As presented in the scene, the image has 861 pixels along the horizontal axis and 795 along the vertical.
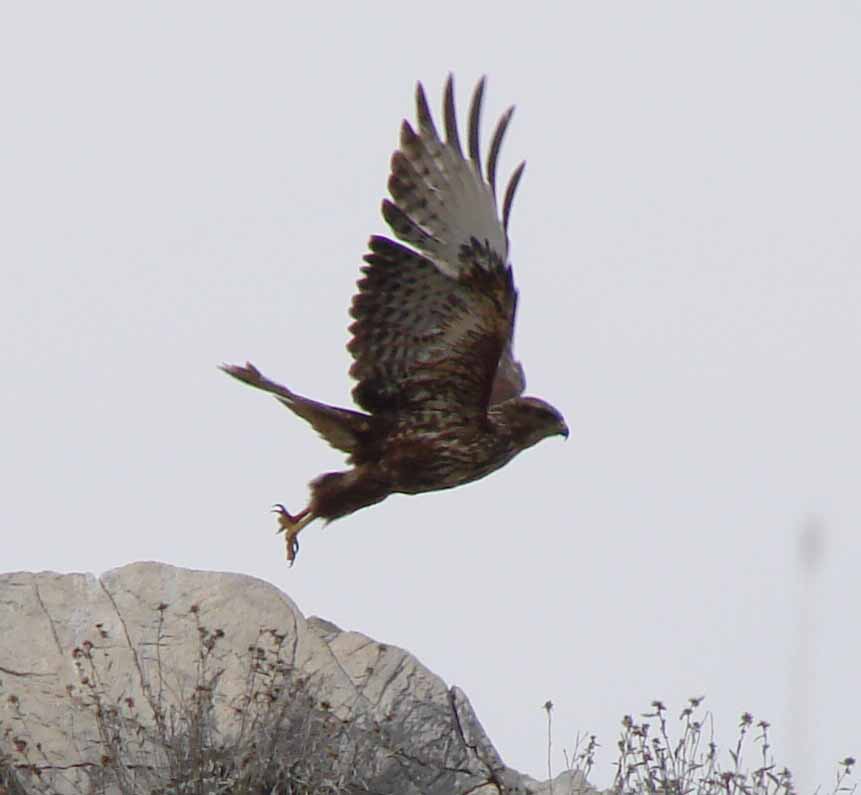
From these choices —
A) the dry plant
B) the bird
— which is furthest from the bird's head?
the dry plant

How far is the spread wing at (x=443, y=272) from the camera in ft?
29.1

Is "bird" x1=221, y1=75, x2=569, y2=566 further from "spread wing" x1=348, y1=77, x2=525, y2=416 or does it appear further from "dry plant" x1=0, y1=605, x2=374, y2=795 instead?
"dry plant" x1=0, y1=605, x2=374, y2=795

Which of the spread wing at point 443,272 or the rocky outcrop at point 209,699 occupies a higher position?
the spread wing at point 443,272

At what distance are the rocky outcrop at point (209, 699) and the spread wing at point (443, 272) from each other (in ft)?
3.51

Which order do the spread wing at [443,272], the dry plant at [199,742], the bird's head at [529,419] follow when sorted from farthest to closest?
the bird's head at [529,419] → the spread wing at [443,272] → the dry plant at [199,742]

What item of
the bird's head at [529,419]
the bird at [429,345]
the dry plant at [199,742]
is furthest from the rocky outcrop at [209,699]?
the bird's head at [529,419]

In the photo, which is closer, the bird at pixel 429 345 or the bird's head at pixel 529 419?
the bird at pixel 429 345

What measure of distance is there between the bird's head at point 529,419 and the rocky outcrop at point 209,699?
0.98m

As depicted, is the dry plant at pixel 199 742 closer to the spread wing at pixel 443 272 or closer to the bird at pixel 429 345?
the bird at pixel 429 345

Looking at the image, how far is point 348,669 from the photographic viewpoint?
9.03 meters

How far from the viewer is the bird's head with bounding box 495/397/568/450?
9.28 m

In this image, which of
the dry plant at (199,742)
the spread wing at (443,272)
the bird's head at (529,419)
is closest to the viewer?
the dry plant at (199,742)

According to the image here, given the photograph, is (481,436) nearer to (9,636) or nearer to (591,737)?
(591,737)

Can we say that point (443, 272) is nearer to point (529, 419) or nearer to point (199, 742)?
point (529, 419)
